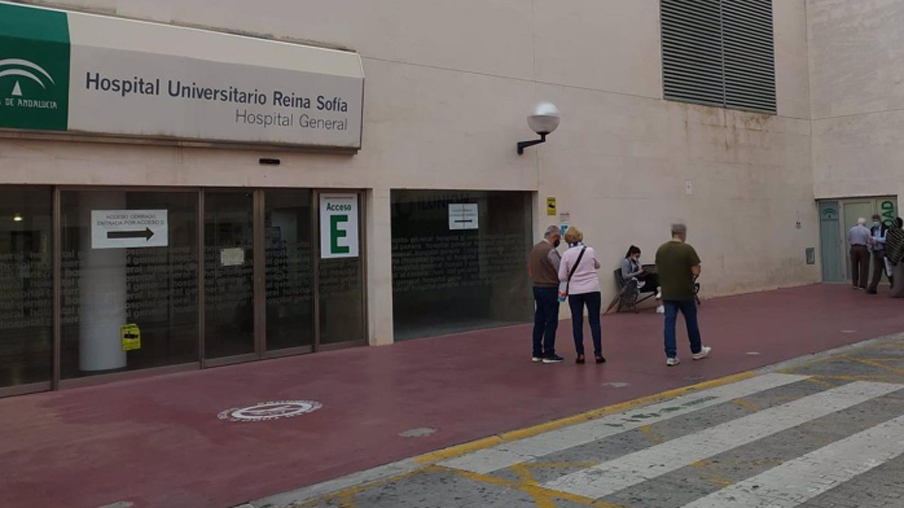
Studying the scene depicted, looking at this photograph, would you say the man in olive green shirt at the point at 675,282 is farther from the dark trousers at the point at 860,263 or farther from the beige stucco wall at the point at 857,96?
the beige stucco wall at the point at 857,96

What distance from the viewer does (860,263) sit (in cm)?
1881

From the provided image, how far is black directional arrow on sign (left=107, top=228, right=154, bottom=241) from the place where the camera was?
9445 millimetres

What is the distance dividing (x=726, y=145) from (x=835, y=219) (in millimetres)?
5125

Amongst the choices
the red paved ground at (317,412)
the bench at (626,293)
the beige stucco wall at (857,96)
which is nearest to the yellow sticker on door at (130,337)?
the red paved ground at (317,412)

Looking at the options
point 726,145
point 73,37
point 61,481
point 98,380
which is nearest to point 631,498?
point 61,481

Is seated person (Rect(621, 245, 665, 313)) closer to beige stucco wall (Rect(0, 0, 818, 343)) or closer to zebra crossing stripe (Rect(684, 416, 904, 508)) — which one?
beige stucco wall (Rect(0, 0, 818, 343))

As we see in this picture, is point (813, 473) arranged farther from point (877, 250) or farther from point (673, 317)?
point (877, 250)

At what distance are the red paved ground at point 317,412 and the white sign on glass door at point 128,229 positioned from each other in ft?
5.85

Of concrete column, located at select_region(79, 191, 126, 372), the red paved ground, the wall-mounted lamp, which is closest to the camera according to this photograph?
the red paved ground

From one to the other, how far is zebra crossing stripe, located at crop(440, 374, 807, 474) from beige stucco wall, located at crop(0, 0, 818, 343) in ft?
18.5

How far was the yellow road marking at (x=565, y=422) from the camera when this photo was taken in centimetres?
591

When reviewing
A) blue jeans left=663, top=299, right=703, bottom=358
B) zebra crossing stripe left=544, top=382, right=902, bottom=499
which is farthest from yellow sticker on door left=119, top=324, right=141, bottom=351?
blue jeans left=663, top=299, right=703, bottom=358

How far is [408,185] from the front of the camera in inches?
477

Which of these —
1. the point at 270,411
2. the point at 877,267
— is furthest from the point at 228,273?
the point at 877,267
